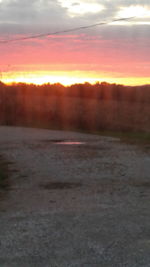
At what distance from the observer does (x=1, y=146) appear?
25297 mm

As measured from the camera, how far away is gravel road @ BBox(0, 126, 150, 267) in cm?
753

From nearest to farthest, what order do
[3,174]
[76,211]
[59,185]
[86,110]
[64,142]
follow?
[76,211] → [59,185] → [3,174] → [64,142] → [86,110]

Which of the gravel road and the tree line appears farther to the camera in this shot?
the tree line

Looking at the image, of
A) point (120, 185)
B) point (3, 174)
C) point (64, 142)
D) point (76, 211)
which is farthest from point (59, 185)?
point (64, 142)

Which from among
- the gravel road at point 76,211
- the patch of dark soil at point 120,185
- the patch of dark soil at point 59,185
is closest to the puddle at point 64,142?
the gravel road at point 76,211

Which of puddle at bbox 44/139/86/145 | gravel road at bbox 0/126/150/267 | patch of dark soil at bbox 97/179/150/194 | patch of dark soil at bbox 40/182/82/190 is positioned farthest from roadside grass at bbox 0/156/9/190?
puddle at bbox 44/139/86/145

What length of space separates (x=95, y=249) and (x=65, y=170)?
30.3 ft

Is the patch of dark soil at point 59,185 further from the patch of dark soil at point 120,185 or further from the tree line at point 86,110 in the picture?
the tree line at point 86,110

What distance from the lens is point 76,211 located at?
10633mm

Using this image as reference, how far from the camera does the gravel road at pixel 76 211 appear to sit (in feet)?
24.7

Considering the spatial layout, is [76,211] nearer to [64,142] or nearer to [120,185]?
[120,185]

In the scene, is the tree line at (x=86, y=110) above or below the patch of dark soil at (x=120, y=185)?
below

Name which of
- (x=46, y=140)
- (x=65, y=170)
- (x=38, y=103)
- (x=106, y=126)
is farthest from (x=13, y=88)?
(x=65, y=170)

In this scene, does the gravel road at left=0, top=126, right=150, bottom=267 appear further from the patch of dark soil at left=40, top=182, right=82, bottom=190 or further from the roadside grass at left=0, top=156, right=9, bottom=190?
the roadside grass at left=0, top=156, right=9, bottom=190
